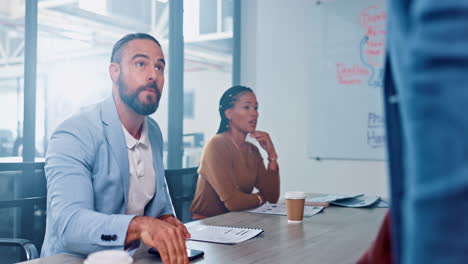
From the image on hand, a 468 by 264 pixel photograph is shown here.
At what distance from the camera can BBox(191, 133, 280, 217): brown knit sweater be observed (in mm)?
2518

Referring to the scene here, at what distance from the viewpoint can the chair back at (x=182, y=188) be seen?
2297mm

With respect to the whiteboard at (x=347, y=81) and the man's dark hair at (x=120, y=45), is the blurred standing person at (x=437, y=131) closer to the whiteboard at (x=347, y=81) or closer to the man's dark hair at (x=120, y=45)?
the man's dark hair at (x=120, y=45)

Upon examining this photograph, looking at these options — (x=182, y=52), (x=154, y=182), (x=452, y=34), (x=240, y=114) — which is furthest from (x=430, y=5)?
(x=182, y=52)

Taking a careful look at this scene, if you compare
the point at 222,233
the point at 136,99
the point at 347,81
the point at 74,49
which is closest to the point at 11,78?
the point at 74,49

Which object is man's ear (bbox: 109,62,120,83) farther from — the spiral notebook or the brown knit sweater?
the brown knit sweater

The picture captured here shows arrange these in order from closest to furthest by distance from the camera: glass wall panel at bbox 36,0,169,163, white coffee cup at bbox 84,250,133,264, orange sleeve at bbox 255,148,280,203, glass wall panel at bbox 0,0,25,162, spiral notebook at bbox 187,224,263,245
Answer: white coffee cup at bbox 84,250,133,264 → spiral notebook at bbox 187,224,263,245 → glass wall panel at bbox 0,0,25,162 → glass wall panel at bbox 36,0,169,163 → orange sleeve at bbox 255,148,280,203

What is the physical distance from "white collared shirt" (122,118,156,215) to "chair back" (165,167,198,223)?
377 millimetres

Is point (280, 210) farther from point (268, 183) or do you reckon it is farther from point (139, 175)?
point (268, 183)

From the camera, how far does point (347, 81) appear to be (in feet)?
12.8

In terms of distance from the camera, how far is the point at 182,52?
148 inches

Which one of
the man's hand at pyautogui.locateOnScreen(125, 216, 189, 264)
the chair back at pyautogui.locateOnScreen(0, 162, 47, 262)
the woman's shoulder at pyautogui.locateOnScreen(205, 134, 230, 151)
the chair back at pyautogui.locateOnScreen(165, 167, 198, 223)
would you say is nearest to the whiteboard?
the woman's shoulder at pyautogui.locateOnScreen(205, 134, 230, 151)

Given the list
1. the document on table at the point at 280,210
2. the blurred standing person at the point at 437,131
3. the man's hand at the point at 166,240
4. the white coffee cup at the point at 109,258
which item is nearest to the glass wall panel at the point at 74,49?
the document on table at the point at 280,210

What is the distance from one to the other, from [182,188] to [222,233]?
873 millimetres

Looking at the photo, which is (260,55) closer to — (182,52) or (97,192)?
(182,52)
